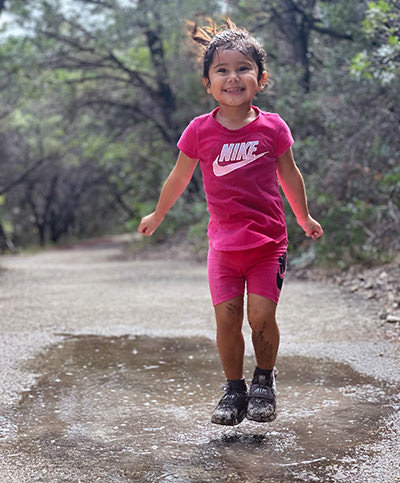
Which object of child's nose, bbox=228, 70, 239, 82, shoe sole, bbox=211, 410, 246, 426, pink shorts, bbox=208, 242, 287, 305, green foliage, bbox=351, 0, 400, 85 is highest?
green foliage, bbox=351, 0, 400, 85

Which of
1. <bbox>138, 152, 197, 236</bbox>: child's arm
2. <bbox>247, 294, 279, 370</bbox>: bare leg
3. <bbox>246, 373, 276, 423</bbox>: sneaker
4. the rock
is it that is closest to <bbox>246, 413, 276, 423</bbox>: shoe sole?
<bbox>246, 373, 276, 423</bbox>: sneaker

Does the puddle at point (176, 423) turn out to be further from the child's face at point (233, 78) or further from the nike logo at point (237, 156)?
the child's face at point (233, 78)

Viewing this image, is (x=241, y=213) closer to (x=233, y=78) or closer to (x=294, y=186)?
(x=294, y=186)

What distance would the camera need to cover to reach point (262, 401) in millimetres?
3016

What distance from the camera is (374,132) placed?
868 cm

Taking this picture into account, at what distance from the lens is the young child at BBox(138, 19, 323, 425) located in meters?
3.09

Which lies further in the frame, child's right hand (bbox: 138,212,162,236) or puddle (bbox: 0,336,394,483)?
child's right hand (bbox: 138,212,162,236)

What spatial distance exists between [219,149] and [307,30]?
9575 millimetres

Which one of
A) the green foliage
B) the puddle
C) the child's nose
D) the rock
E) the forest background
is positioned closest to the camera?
the puddle

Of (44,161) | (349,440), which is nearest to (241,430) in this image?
(349,440)

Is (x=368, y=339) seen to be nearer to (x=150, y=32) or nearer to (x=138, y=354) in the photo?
(x=138, y=354)

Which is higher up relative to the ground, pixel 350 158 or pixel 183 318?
pixel 350 158

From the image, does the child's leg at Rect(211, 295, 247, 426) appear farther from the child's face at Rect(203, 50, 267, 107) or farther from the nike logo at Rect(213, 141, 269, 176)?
the child's face at Rect(203, 50, 267, 107)

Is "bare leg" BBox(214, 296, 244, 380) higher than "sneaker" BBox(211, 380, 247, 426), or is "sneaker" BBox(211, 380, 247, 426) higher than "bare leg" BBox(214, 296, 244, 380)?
"bare leg" BBox(214, 296, 244, 380)
